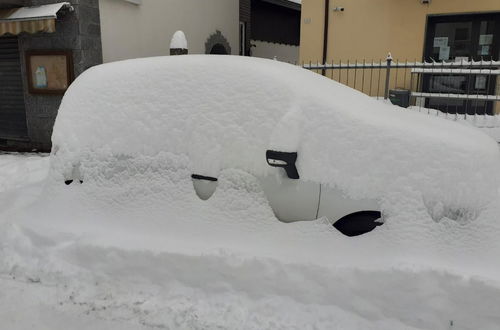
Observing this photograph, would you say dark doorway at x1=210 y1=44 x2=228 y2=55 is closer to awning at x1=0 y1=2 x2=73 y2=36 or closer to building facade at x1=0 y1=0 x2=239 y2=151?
building facade at x1=0 y1=0 x2=239 y2=151

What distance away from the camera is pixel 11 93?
9633 millimetres

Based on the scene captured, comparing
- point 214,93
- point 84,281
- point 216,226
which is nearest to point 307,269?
point 216,226

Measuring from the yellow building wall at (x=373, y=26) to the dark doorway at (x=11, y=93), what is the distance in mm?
7493

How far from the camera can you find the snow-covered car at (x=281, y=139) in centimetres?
291

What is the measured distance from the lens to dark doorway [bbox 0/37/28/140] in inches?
370

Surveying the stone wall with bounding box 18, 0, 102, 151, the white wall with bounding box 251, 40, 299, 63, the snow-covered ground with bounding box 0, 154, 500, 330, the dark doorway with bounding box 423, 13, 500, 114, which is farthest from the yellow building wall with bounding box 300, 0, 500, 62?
the snow-covered ground with bounding box 0, 154, 500, 330

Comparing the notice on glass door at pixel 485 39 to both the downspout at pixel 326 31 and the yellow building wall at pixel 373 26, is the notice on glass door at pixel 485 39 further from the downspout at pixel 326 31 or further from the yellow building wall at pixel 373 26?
the downspout at pixel 326 31

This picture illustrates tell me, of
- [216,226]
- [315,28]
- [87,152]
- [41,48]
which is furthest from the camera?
[315,28]

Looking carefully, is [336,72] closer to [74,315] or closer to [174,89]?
[174,89]

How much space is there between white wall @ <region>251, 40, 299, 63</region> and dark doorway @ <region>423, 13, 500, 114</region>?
8.18 m

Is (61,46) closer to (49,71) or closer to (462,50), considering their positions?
(49,71)

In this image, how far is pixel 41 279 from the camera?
3357 millimetres

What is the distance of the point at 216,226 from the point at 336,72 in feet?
31.3

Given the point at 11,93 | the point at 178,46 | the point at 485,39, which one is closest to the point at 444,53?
the point at 485,39
